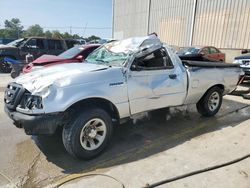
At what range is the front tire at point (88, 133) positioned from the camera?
142 inches

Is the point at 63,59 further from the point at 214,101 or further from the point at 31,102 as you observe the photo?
the point at 31,102

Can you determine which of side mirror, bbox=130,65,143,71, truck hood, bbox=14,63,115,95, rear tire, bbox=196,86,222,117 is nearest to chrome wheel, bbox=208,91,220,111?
rear tire, bbox=196,86,222,117

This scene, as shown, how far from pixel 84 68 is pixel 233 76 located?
12.9 ft

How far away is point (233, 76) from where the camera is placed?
20.5 ft

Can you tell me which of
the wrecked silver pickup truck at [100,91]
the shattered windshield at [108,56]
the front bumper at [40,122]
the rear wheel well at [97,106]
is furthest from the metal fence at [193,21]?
the front bumper at [40,122]

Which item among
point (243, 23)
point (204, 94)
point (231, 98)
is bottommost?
point (231, 98)

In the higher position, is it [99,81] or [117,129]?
[99,81]

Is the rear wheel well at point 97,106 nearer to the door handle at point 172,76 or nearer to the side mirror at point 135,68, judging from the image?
Result: the side mirror at point 135,68

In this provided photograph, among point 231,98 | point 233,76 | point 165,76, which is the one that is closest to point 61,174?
point 165,76

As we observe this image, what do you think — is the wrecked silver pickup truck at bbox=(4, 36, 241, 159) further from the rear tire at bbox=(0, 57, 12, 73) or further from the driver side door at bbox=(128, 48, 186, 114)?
the rear tire at bbox=(0, 57, 12, 73)

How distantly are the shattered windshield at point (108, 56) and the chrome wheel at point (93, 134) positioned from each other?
1.11 meters

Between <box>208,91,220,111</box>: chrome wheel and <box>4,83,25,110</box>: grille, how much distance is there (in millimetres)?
4184

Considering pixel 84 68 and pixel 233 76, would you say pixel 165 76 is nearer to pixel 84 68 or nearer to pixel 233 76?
pixel 84 68

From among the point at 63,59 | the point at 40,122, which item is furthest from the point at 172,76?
the point at 63,59
